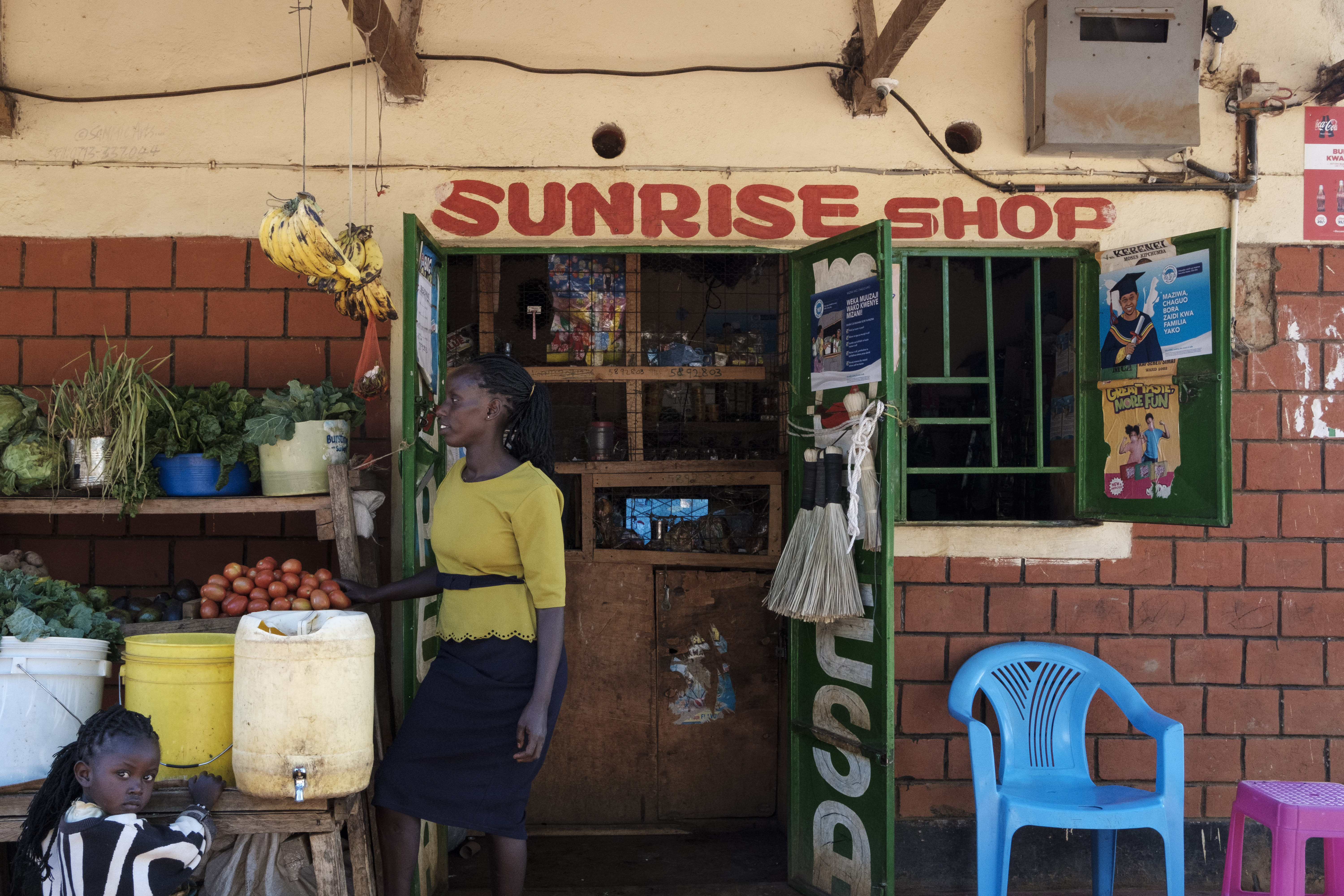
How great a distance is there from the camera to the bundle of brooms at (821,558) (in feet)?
11.4

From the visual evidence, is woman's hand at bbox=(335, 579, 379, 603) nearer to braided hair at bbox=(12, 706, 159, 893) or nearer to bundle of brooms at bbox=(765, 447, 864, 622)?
braided hair at bbox=(12, 706, 159, 893)

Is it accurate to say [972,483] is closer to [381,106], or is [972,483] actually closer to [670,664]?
[670,664]

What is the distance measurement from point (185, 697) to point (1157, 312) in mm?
3570

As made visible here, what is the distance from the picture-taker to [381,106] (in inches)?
155

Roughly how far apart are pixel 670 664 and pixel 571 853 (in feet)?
3.09

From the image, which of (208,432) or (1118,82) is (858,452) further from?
(208,432)

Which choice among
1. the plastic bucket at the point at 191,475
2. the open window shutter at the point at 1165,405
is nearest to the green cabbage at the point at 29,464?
the plastic bucket at the point at 191,475

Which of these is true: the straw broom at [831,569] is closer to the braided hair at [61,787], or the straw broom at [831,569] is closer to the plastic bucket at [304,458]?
the plastic bucket at [304,458]

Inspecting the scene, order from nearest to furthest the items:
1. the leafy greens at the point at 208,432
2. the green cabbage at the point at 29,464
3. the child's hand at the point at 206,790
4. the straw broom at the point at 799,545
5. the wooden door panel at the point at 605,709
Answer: the child's hand at the point at 206,790
the green cabbage at the point at 29,464
the leafy greens at the point at 208,432
the straw broom at the point at 799,545
the wooden door panel at the point at 605,709

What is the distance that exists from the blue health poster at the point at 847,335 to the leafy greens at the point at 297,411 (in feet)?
5.61

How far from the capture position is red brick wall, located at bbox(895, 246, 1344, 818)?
3.99 m

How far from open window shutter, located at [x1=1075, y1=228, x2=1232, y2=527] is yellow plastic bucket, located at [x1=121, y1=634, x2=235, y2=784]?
3234mm

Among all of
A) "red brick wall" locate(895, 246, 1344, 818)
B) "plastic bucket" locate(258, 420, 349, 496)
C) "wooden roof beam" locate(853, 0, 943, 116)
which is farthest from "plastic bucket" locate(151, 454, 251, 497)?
"wooden roof beam" locate(853, 0, 943, 116)

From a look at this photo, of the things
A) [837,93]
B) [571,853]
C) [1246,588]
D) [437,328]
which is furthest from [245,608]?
[1246,588]
